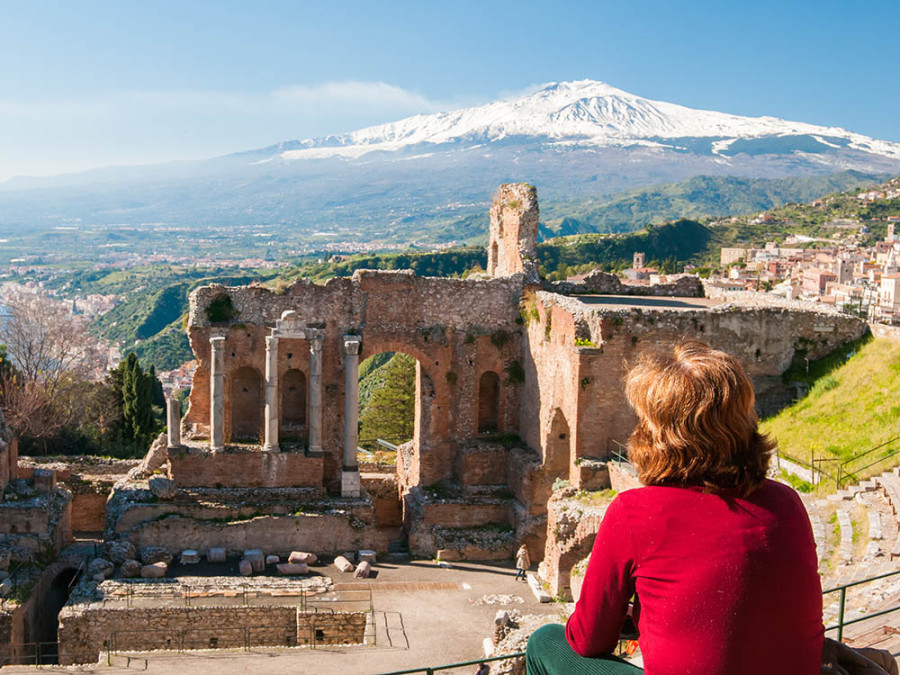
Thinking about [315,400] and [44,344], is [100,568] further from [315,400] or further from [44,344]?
[44,344]

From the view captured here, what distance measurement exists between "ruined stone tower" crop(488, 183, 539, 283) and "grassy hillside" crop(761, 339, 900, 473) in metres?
7.83

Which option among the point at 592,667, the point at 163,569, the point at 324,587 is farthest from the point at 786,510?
the point at 163,569

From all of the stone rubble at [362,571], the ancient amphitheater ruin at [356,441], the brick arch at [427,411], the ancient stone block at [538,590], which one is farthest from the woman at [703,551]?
the brick arch at [427,411]

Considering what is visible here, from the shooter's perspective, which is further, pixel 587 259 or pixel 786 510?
pixel 587 259

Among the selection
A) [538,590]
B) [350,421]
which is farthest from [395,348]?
[538,590]

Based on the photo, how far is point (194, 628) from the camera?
704 inches

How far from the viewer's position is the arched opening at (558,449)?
71.8 feet

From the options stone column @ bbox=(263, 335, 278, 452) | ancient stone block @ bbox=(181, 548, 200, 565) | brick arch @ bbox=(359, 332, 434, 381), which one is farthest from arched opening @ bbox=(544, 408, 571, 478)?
ancient stone block @ bbox=(181, 548, 200, 565)

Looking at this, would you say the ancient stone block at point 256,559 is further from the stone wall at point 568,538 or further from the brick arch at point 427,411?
the stone wall at point 568,538

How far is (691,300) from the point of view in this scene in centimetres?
2608

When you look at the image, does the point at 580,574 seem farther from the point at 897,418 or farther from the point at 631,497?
the point at 631,497

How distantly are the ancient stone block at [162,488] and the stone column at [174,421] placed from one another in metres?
0.94

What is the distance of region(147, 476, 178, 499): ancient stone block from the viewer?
71.8 ft

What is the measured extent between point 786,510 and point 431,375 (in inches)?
809
